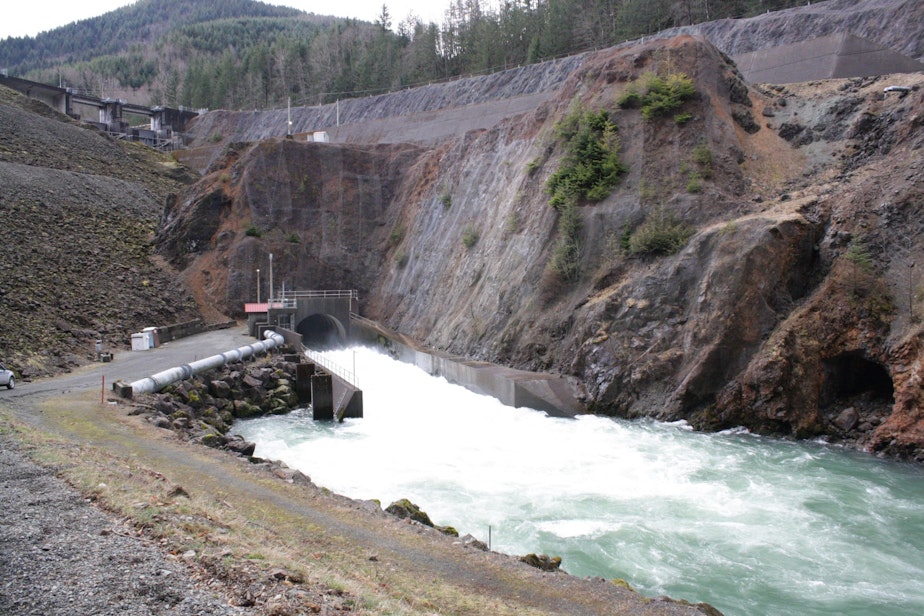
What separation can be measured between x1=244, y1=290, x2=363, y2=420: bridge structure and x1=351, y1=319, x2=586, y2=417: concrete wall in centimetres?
379

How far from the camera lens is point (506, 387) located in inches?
943

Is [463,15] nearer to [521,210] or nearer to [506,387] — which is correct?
[521,210]

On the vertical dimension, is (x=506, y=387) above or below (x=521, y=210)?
below

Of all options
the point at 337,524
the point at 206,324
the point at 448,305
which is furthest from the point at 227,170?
the point at 337,524

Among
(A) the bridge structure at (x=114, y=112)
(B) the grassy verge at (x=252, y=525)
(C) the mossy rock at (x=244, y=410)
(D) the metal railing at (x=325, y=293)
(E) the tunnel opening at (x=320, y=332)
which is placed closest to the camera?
(B) the grassy verge at (x=252, y=525)

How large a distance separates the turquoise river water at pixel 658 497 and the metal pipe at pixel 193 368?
2.65m

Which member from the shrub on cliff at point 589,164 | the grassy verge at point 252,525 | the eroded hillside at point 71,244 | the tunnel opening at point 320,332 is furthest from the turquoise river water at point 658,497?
the tunnel opening at point 320,332

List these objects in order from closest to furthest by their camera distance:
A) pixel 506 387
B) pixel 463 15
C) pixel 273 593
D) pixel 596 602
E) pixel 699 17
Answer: pixel 273 593
pixel 596 602
pixel 506 387
pixel 699 17
pixel 463 15

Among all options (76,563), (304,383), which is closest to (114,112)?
(304,383)

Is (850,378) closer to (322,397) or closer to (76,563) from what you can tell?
(322,397)

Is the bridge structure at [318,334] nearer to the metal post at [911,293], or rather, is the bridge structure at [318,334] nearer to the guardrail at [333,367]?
the guardrail at [333,367]

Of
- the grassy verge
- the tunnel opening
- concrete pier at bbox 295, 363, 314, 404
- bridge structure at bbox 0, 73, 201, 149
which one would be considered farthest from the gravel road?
bridge structure at bbox 0, 73, 201, 149

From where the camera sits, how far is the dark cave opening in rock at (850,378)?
1930 cm

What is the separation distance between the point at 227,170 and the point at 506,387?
115 feet
